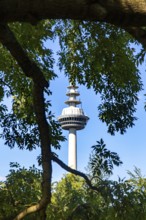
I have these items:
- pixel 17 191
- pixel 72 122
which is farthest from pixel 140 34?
pixel 72 122

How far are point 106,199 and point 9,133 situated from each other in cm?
279

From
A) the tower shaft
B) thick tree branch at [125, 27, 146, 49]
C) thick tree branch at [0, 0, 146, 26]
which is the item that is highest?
the tower shaft

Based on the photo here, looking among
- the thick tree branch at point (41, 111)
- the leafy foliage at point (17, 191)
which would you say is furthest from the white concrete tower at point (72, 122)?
the thick tree branch at point (41, 111)

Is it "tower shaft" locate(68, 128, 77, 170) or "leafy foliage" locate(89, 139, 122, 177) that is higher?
"tower shaft" locate(68, 128, 77, 170)

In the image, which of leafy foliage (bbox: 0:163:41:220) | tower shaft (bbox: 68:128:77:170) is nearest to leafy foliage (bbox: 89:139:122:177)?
leafy foliage (bbox: 0:163:41:220)

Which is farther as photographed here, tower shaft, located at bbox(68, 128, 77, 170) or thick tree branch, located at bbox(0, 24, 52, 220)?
tower shaft, located at bbox(68, 128, 77, 170)

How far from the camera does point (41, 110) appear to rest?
735cm

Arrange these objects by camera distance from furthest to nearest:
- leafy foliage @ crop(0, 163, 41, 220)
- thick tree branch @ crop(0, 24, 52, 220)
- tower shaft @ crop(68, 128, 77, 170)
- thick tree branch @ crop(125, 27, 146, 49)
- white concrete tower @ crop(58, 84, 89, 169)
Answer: tower shaft @ crop(68, 128, 77, 170) → white concrete tower @ crop(58, 84, 89, 169) → leafy foliage @ crop(0, 163, 41, 220) → thick tree branch @ crop(0, 24, 52, 220) → thick tree branch @ crop(125, 27, 146, 49)

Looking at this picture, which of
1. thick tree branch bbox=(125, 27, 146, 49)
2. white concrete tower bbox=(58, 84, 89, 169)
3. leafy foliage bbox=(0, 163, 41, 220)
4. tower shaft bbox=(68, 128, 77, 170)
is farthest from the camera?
tower shaft bbox=(68, 128, 77, 170)

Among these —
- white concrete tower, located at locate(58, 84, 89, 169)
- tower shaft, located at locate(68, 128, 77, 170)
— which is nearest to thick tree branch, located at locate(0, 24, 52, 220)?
white concrete tower, located at locate(58, 84, 89, 169)

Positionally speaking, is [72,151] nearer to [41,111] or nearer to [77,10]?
[41,111]

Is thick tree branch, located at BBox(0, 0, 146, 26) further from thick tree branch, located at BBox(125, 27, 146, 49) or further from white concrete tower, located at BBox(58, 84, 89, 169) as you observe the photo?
white concrete tower, located at BBox(58, 84, 89, 169)

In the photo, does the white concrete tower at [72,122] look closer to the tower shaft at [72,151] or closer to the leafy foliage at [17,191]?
the tower shaft at [72,151]

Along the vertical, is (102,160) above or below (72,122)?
below
